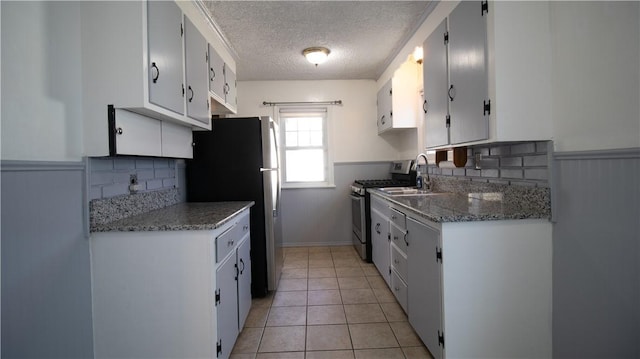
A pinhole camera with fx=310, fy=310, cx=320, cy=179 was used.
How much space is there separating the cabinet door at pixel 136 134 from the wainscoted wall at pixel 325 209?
106 inches

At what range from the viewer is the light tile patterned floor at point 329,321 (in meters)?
1.98

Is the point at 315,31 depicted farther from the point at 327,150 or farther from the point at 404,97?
the point at 327,150

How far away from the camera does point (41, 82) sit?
1.36 m

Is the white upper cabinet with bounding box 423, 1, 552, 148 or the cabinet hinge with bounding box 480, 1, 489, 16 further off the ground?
the cabinet hinge with bounding box 480, 1, 489, 16

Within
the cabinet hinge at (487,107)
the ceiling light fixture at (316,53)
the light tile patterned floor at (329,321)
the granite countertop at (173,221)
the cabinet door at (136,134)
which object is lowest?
the light tile patterned floor at (329,321)

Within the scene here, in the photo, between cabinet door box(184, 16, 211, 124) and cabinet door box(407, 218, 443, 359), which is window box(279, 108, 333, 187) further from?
cabinet door box(407, 218, 443, 359)

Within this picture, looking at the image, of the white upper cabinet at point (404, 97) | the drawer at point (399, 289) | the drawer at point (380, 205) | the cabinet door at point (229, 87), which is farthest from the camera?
the white upper cabinet at point (404, 97)

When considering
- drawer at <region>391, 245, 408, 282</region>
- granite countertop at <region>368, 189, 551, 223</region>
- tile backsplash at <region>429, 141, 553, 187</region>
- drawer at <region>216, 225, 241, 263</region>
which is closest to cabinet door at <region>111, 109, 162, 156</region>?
drawer at <region>216, 225, 241, 263</region>

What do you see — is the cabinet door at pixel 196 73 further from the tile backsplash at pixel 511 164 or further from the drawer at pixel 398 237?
the tile backsplash at pixel 511 164

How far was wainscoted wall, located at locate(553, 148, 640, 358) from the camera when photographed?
130cm

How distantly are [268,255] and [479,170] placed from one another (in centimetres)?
189

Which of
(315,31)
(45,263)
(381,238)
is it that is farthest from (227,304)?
(315,31)

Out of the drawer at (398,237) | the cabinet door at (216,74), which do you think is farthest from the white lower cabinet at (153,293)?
the cabinet door at (216,74)

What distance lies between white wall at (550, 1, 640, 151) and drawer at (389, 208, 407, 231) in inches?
38.6
